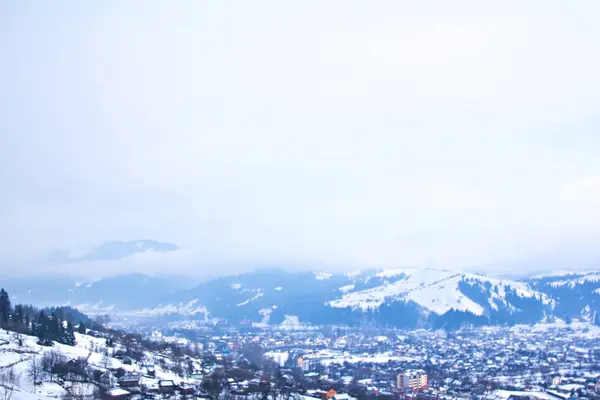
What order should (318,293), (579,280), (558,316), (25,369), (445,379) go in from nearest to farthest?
(25,369)
(445,379)
(558,316)
(579,280)
(318,293)

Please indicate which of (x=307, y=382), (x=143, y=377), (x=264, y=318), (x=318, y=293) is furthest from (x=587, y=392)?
(x=318, y=293)

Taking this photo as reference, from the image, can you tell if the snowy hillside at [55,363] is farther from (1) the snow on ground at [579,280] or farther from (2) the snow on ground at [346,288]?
(1) the snow on ground at [579,280]

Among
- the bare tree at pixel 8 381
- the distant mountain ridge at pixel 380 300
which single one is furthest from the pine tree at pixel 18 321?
the distant mountain ridge at pixel 380 300

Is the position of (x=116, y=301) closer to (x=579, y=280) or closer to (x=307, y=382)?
(x=579, y=280)

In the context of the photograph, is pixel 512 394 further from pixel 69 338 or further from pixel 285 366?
pixel 69 338

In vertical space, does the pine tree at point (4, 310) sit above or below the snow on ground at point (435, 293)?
above

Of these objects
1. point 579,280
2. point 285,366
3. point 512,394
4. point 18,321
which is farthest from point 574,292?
point 18,321
